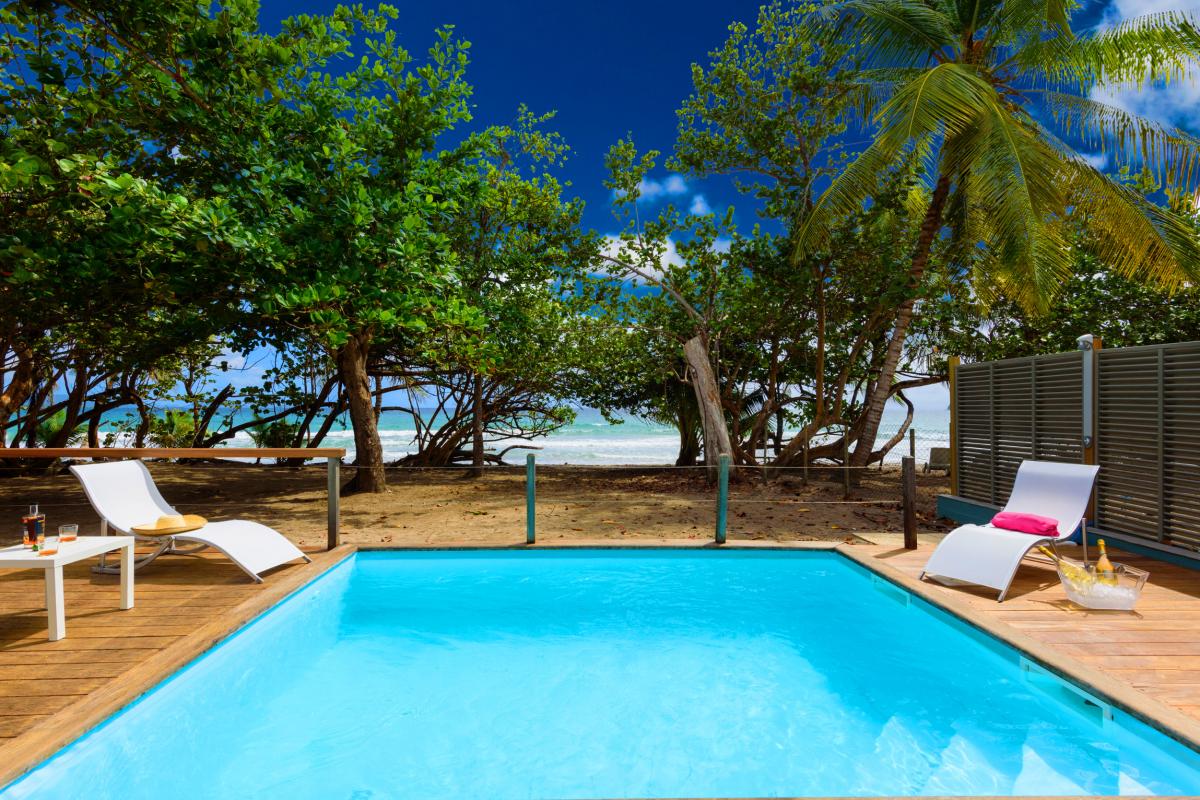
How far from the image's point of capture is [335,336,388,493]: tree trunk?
1073 cm

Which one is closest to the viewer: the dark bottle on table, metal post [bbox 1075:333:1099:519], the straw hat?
the dark bottle on table

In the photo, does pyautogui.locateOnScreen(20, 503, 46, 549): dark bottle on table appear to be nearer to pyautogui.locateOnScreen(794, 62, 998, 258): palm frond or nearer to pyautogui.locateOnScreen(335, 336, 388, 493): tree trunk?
pyautogui.locateOnScreen(335, 336, 388, 493): tree trunk

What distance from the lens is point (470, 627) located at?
5.29 metres

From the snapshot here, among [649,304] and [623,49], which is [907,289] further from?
[623,49]

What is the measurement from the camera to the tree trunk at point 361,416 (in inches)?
422

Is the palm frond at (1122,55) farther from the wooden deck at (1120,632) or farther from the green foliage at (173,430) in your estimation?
the green foliage at (173,430)

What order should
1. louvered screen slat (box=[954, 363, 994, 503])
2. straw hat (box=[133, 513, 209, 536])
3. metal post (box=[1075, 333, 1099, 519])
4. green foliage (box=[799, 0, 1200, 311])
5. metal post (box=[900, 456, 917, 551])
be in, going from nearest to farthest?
1. straw hat (box=[133, 513, 209, 536])
2. metal post (box=[1075, 333, 1099, 519])
3. metal post (box=[900, 456, 917, 551])
4. louvered screen slat (box=[954, 363, 994, 503])
5. green foliage (box=[799, 0, 1200, 311])

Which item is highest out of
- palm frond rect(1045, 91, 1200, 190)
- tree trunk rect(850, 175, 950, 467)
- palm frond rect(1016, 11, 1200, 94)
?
palm frond rect(1016, 11, 1200, 94)

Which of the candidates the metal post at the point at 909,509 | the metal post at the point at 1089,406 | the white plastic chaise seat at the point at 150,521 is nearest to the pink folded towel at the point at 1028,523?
the metal post at the point at 909,509

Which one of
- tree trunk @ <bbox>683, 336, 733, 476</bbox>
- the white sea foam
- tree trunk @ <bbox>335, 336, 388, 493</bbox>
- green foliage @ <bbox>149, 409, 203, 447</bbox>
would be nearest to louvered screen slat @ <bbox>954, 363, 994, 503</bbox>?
tree trunk @ <bbox>683, 336, 733, 476</bbox>

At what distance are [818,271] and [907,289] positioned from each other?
165 cm

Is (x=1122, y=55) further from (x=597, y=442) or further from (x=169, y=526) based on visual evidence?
(x=597, y=442)

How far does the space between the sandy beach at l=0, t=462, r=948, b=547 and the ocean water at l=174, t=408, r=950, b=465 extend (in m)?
12.7

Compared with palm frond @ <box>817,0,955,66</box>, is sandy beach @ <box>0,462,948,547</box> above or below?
below
